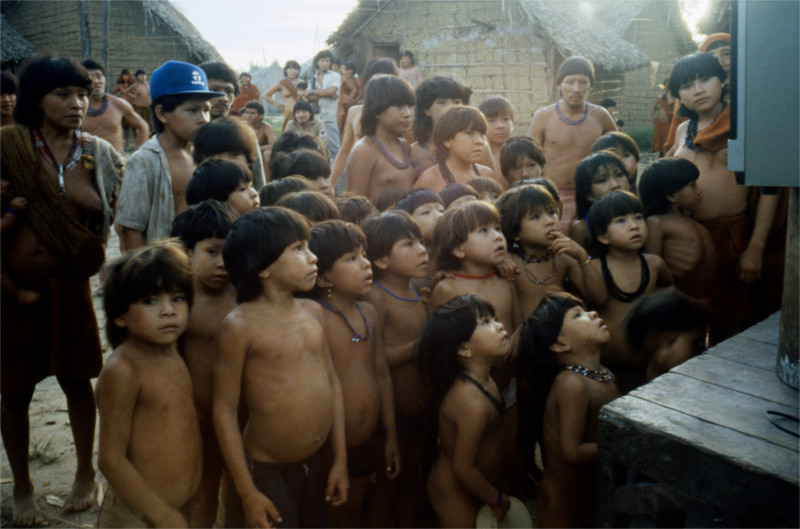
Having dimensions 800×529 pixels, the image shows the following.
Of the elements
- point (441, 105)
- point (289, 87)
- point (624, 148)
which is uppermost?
point (289, 87)

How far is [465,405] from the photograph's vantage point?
2.37 meters

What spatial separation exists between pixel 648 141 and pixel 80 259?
683 inches

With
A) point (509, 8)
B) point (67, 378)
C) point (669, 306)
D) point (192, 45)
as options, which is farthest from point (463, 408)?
point (192, 45)

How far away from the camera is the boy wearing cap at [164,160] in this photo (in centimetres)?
299

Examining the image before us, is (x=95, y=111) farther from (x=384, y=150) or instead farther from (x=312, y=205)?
(x=312, y=205)

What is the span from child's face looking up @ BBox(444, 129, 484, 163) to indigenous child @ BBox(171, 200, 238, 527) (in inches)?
68.4

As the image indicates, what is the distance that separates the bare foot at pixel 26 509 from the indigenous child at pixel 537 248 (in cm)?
253

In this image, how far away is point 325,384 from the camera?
2.26 m

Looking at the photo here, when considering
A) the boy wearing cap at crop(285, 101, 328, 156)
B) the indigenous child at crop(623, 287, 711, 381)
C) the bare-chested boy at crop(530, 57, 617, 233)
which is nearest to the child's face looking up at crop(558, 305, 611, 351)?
the indigenous child at crop(623, 287, 711, 381)

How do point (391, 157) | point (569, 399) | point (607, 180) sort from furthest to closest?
point (391, 157), point (607, 180), point (569, 399)

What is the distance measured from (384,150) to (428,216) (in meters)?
1.04

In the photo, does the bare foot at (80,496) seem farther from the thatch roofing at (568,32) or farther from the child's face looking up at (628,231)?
the thatch roofing at (568,32)

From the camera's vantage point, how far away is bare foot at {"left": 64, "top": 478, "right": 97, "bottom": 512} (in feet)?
9.44

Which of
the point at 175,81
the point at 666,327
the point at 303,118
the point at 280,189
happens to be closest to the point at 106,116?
the point at 303,118
